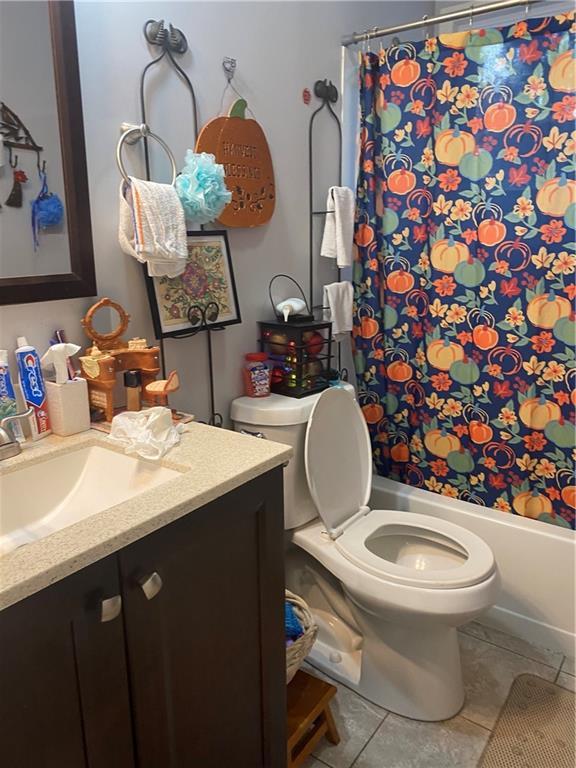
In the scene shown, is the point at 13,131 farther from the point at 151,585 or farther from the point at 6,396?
the point at 151,585

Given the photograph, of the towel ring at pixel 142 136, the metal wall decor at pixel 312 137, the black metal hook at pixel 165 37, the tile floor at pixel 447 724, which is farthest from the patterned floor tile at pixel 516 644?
the black metal hook at pixel 165 37

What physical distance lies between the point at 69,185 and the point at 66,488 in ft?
2.21

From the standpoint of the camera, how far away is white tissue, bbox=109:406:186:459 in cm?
117

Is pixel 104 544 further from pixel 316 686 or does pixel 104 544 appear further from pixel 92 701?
pixel 316 686

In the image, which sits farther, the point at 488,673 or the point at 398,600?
the point at 488,673

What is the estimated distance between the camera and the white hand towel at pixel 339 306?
6.67 ft

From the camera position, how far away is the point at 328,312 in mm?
2055

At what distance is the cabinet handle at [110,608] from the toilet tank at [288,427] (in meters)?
0.89

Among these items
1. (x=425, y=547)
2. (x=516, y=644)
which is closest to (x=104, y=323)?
(x=425, y=547)

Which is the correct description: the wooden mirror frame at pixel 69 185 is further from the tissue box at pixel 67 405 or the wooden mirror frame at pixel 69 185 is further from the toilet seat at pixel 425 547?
the toilet seat at pixel 425 547

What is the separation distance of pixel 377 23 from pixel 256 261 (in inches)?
46.0

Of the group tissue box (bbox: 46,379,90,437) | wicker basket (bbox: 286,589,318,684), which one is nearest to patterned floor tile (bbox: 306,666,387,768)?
wicker basket (bbox: 286,589,318,684)

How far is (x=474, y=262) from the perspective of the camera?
6.34 feet

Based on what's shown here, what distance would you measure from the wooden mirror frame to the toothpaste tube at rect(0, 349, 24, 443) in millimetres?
126
